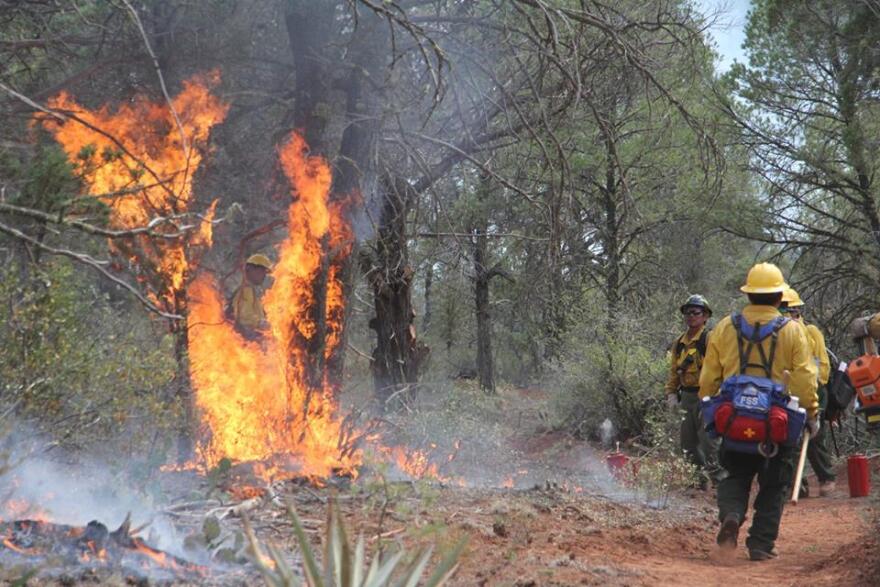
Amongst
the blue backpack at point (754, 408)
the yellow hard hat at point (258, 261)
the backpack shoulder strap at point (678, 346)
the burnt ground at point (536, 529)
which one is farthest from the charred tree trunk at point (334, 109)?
the blue backpack at point (754, 408)

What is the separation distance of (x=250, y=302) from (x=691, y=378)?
4.87 meters

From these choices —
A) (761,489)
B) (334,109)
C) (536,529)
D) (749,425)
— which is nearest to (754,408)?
(749,425)

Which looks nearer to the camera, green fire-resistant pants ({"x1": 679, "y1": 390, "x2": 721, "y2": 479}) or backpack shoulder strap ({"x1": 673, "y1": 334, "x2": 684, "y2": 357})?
backpack shoulder strap ({"x1": 673, "y1": 334, "x2": 684, "y2": 357})

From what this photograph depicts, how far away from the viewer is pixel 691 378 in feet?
33.0

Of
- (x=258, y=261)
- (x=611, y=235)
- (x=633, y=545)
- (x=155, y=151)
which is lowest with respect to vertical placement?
(x=633, y=545)

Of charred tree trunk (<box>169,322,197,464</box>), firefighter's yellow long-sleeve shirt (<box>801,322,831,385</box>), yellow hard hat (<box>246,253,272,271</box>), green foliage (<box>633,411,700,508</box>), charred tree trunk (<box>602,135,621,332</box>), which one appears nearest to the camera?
charred tree trunk (<box>169,322,197,464</box>)

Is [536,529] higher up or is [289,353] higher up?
[289,353]

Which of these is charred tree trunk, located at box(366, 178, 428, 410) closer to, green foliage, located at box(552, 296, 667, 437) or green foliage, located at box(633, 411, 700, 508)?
green foliage, located at box(552, 296, 667, 437)

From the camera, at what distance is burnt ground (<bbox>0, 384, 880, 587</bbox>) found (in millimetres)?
5402

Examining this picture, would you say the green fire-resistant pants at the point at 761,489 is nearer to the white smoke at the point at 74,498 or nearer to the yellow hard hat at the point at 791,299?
the yellow hard hat at the point at 791,299

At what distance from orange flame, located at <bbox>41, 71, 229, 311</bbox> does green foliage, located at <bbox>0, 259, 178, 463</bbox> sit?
1320 millimetres

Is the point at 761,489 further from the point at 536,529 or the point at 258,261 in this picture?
the point at 258,261

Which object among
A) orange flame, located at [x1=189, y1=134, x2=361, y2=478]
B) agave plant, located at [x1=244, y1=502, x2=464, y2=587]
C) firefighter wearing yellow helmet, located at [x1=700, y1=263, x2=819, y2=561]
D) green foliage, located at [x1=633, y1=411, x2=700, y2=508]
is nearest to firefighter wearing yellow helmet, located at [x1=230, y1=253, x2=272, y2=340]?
orange flame, located at [x1=189, y1=134, x2=361, y2=478]

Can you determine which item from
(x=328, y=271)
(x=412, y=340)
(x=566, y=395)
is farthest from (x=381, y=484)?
(x=566, y=395)
